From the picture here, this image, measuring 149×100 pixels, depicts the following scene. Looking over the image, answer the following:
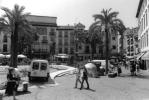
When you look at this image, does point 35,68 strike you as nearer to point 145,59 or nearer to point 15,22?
point 15,22

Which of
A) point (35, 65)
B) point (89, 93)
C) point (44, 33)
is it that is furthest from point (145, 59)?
point (44, 33)

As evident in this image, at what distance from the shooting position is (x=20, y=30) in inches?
1196

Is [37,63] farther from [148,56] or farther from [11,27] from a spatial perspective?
[148,56]

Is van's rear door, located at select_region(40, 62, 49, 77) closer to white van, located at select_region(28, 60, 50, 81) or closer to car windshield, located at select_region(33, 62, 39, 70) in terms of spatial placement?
white van, located at select_region(28, 60, 50, 81)

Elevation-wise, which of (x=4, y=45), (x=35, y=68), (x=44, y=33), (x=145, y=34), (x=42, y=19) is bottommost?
(x=35, y=68)

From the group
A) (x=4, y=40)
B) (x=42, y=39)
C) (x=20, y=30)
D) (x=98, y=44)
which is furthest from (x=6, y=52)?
(x=20, y=30)

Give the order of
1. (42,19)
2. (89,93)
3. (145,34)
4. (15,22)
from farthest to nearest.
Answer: (42,19), (145,34), (15,22), (89,93)

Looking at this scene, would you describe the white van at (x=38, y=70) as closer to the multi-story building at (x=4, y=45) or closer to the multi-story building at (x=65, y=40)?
the multi-story building at (x=4, y=45)

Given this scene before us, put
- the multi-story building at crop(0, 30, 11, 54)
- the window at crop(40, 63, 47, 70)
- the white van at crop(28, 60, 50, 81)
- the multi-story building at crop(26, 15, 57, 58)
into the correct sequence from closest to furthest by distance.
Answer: the white van at crop(28, 60, 50, 81)
the window at crop(40, 63, 47, 70)
the multi-story building at crop(0, 30, 11, 54)
the multi-story building at crop(26, 15, 57, 58)

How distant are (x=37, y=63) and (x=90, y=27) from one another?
46.6 feet

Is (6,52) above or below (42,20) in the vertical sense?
below

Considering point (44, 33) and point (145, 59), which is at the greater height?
point (44, 33)

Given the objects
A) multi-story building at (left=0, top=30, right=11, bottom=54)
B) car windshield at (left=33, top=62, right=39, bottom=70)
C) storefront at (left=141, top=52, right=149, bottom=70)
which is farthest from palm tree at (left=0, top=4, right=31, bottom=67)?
multi-story building at (left=0, top=30, right=11, bottom=54)

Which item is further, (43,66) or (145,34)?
(145,34)
